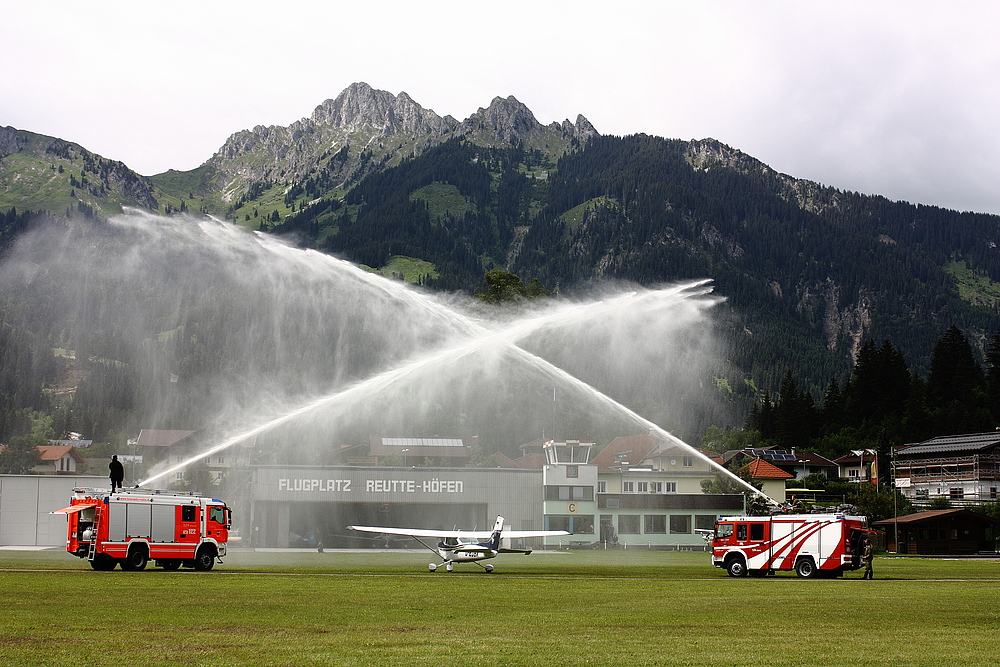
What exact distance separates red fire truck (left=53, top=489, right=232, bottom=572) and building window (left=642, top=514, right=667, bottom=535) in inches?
2633

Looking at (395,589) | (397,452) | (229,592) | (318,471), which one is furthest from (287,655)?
(397,452)

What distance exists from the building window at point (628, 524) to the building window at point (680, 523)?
3695 mm

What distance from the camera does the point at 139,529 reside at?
131 feet

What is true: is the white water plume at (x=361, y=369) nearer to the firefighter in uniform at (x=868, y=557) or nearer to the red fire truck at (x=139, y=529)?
the red fire truck at (x=139, y=529)

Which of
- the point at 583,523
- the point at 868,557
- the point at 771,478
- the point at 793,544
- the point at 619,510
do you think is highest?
the point at 771,478

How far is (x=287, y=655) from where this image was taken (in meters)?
15.9

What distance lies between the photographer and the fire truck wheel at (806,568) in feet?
142

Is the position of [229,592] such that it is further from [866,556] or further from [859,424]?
[859,424]

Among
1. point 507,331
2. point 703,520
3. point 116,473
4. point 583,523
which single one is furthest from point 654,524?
point 116,473

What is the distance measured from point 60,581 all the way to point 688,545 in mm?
78842

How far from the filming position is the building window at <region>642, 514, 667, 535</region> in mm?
101750

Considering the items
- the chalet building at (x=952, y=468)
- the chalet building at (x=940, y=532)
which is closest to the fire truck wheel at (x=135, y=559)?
the chalet building at (x=940, y=532)

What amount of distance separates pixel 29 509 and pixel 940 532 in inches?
3506

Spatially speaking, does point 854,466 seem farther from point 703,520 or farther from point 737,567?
point 737,567
